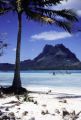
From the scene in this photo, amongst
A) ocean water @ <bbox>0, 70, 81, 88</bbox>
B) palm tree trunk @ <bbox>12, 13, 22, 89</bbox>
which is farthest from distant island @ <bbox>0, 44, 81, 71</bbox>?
palm tree trunk @ <bbox>12, 13, 22, 89</bbox>

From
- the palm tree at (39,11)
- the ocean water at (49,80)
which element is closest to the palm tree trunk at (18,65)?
the palm tree at (39,11)

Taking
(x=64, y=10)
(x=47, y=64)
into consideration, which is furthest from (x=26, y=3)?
(x=47, y=64)

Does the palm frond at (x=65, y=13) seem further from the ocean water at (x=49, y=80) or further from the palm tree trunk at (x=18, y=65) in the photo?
the ocean water at (x=49, y=80)

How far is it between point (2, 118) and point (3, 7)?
962 cm

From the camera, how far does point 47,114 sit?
10.3 m

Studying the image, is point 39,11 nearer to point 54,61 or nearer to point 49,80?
point 49,80

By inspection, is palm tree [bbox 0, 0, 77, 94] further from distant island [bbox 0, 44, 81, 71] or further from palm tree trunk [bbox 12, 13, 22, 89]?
distant island [bbox 0, 44, 81, 71]

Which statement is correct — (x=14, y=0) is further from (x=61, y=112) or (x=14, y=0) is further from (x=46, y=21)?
(x=61, y=112)

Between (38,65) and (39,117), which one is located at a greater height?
(39,117)

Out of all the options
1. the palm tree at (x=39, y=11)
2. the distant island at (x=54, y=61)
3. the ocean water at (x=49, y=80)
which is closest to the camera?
the palm tree at (x=39, y=11)

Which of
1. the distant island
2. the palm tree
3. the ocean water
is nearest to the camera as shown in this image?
the palm tree

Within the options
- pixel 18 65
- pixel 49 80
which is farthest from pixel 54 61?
pixel 18 65

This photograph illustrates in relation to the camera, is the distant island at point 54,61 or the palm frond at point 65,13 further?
the distant island at point 54,61

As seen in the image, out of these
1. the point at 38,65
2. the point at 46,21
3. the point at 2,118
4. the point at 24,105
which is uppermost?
the point at 46,21
